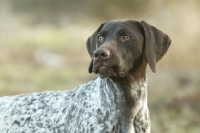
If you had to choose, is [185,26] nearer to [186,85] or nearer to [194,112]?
[186,85]

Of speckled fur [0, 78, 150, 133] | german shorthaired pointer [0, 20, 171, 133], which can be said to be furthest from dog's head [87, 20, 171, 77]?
speckled fur [0, 78, 150, 133]

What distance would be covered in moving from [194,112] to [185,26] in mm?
14400

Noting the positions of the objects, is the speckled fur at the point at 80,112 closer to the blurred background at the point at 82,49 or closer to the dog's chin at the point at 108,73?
the dog's chin at the point at 108,73

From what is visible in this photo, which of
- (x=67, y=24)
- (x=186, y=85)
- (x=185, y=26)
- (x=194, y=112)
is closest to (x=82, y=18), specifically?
(x=67, y=24)

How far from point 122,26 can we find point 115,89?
0.72 m

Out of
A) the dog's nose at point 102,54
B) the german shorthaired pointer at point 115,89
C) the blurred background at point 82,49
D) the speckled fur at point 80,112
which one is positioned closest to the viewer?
the dog's nose at point 102,54

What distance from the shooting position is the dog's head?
279 inches

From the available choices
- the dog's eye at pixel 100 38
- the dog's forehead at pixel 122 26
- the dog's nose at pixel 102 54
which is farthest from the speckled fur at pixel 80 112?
the dog's nose at pixel 102 54

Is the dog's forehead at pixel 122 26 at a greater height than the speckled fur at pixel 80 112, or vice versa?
the dog's forehead at pixel 122 26

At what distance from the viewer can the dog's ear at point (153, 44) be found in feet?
24.5

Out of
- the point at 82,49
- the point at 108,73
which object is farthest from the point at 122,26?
the point at 82,49

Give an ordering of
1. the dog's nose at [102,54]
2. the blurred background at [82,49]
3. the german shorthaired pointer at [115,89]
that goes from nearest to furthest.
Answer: the dog's nose at [102,54], the german shorthaired pointer at [115,89], the blurred background at [82,49]

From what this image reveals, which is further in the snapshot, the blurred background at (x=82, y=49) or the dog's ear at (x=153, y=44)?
the blurred background at (x=82, y=49)

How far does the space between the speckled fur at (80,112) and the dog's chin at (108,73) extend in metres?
0.33
